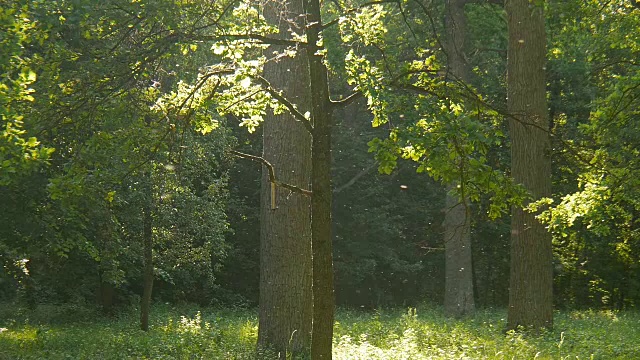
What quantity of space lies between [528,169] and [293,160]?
4484 millimetres

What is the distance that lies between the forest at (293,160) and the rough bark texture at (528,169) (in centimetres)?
4

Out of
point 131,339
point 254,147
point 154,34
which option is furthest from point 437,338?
point 254,147

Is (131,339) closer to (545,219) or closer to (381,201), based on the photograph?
(545,219)

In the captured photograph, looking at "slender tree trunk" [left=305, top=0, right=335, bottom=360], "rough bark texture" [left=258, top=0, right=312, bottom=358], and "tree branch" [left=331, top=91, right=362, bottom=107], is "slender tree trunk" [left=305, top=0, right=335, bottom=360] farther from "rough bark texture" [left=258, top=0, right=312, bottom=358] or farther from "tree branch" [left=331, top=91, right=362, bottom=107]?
"rough bark texture" [left=258, top=0, right=312, bottom=358]

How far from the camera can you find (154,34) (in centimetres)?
786

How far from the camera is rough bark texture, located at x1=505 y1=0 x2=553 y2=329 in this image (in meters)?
13.4

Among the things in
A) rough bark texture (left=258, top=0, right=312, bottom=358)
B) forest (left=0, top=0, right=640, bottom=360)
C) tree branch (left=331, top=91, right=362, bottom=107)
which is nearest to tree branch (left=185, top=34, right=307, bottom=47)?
forest (left=0, top=0, right=640, bottom=360)

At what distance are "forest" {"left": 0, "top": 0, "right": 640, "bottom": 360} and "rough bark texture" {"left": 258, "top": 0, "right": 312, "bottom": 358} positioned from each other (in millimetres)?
29

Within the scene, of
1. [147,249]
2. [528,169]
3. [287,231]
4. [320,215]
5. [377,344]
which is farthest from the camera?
[147,249]

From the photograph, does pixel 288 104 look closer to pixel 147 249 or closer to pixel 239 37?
pixel 239 37

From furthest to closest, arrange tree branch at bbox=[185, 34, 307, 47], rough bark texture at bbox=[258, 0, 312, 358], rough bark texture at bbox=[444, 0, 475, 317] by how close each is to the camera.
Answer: rough bark texture at bbox=[444, 0, 475, 317] → rough bark texture at bbox=[258, 0, 312, 358] → tree branch at bbox=[185, 34, 307, 47]

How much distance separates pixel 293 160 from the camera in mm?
11445

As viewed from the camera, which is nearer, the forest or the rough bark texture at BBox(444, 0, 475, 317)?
the forest

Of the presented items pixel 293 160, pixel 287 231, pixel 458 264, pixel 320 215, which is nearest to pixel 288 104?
pixel 320 215
